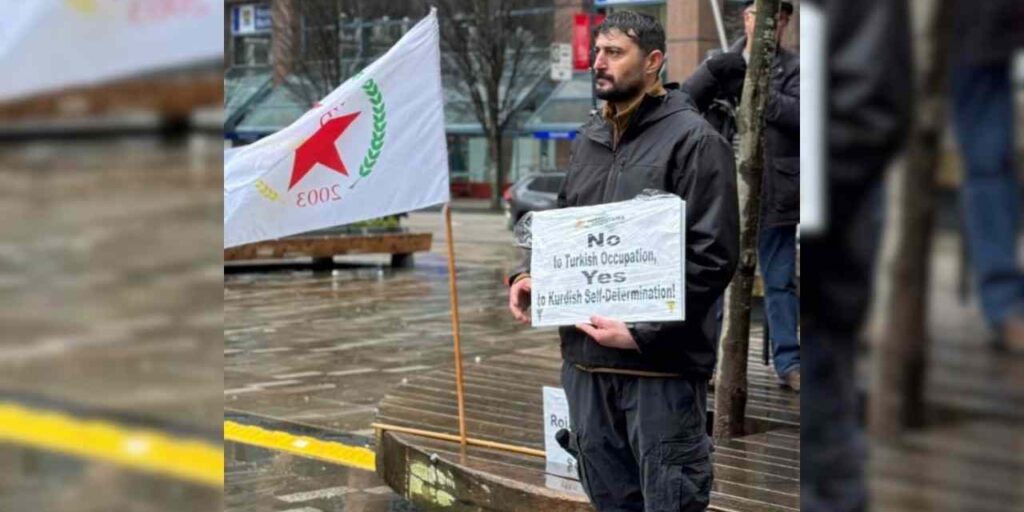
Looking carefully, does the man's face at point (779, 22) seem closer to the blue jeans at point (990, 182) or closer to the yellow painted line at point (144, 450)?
the yellow painted line at point (144, 450)

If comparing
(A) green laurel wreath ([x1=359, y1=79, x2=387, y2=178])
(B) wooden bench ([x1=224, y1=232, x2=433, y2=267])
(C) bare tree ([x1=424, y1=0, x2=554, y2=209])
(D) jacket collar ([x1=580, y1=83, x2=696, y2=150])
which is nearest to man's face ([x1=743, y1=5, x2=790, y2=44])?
(A) green laurel wreath ([x1=359, y1=79, x2=387, y2=178])

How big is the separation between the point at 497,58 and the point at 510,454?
3440cm

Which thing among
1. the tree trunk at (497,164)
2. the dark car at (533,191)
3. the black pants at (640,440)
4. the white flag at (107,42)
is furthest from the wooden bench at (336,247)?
the tree trunk at (497,164)

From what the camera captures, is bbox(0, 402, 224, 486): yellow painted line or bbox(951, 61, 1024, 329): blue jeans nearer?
bbox(951, 61, 1024, 329): blue jeans

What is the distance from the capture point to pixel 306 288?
669 inches

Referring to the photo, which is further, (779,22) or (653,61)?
(779,22)

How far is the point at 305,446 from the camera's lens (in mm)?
7375

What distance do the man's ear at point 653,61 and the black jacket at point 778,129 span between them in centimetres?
Result: 234

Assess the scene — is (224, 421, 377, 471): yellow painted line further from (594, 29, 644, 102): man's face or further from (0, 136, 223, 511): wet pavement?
(0, 136, 223, 511): wet pavement

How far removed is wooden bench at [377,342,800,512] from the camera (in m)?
4.87

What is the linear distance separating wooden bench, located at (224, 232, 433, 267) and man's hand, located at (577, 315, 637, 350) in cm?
1612

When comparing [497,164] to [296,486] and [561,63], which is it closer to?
[561,63]

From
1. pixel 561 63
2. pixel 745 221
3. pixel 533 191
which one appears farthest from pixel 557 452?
pixel 533 191

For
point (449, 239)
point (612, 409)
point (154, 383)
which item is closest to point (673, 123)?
point (612, 409)
